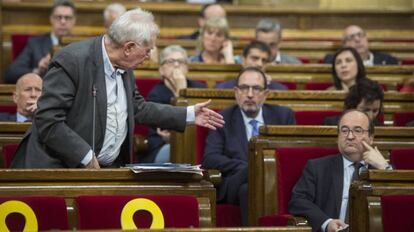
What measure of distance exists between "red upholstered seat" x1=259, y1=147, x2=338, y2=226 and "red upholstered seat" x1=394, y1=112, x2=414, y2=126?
1151mm

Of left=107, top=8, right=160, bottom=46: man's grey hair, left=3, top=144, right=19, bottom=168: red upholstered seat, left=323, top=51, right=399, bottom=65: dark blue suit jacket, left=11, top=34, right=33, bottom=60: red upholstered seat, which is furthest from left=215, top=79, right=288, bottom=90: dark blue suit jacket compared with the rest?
left=107, top=8, right=160, bottom=46: man's grey hair

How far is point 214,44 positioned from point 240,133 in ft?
6.45

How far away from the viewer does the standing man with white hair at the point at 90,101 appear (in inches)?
183

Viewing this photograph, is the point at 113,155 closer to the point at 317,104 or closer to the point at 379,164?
the point at 379,164

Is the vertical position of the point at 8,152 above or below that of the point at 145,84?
below

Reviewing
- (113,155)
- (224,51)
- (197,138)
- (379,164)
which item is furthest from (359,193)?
(224,51)

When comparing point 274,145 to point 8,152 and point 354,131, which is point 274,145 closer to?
point 354,131

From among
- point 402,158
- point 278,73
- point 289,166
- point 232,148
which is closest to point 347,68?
point 278,73

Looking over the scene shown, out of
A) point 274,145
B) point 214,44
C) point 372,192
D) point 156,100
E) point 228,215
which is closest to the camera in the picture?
point 372,192

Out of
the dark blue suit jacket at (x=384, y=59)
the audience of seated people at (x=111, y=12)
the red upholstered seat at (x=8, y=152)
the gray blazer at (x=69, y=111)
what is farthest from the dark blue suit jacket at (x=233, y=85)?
the gray blazer at (x=69, y=111)

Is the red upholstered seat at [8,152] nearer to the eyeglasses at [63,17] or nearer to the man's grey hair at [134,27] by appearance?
the man's grey hair at [134,27]

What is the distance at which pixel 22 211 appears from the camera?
3980 mm

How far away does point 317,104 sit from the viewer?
664cm

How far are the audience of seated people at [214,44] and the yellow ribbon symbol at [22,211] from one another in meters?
4.12
